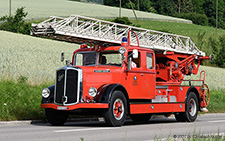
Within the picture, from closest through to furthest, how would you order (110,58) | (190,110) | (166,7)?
1. (110,58)
2. (190,110)
3. (166,7)

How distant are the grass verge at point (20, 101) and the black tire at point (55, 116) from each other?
1463 mm

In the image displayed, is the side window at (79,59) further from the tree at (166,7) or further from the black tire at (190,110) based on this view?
the tree at (166,7)

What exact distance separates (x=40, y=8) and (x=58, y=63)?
6610cm

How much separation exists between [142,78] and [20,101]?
554 cm

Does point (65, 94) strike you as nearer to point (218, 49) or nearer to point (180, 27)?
point (218, 49)

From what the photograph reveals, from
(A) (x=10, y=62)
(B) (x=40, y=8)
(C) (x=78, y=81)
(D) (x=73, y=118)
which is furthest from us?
(B) (x=40, y=8)

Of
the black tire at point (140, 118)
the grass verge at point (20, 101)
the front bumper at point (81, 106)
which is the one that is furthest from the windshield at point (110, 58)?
the black tire at point (140, 118)

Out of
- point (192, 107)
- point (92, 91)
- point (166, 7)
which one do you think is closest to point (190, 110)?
point (192, 107)

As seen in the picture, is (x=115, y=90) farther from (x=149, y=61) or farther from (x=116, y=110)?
(x=149, y=61)

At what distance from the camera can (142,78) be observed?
54.4 feet

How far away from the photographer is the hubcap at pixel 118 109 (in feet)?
48.5

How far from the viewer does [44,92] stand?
15.6 m

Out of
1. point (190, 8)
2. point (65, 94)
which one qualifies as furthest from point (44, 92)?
point (190, 8)

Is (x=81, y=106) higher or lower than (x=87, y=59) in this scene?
lower
